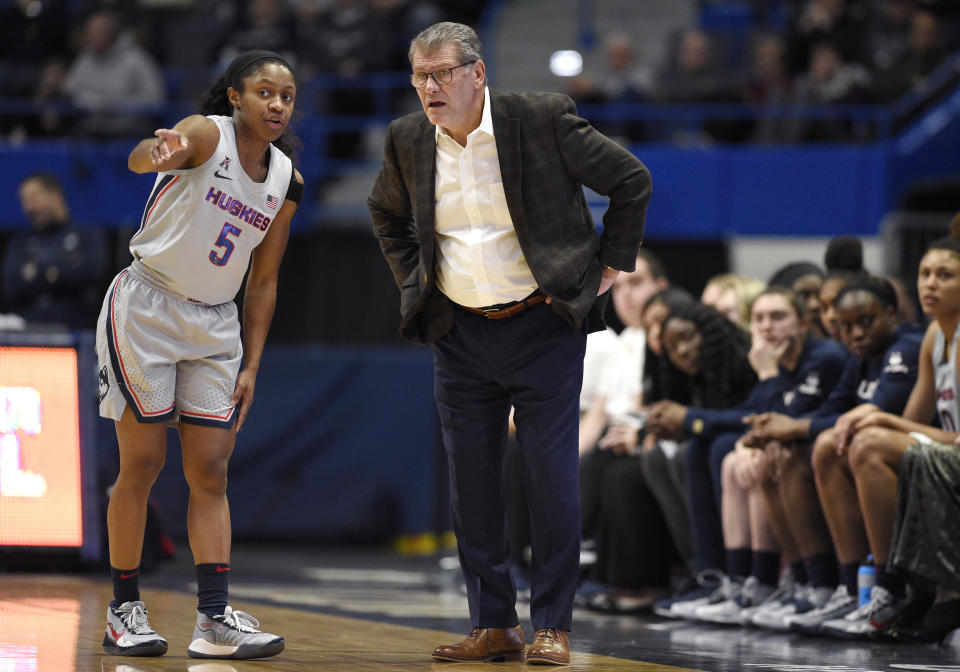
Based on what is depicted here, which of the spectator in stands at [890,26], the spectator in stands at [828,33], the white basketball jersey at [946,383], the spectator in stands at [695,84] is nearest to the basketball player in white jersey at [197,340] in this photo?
the white basketball jersey at [946,383]

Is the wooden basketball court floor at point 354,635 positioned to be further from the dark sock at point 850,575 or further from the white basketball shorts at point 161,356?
the white basketball shorts at point 161,356

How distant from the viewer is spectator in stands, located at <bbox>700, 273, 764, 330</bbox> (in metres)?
6.56

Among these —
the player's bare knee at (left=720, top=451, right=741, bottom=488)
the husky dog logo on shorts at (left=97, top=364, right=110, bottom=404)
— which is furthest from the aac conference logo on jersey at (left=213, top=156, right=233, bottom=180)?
the player's bare knee at (left=720, top=451, right=741, bottom=488)

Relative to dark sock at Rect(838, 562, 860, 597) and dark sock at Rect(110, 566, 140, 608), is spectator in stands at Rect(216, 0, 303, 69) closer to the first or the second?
dark sock at Rect(838, 562, 860, 597)

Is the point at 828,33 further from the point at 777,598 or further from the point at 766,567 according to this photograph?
the point at 777,598

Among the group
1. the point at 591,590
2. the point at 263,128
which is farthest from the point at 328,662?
the point at 591,590

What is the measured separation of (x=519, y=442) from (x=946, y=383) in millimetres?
1906

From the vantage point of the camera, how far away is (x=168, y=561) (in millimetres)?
7590

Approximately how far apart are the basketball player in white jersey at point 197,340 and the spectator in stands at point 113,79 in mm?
7514

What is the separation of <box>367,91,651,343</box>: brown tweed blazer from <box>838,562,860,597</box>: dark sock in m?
1.92

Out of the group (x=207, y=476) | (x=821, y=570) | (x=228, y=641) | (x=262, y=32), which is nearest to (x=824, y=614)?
(x=821, y=570)

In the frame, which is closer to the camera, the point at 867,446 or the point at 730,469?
the point at 867,446

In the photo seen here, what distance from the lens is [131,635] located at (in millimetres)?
4012

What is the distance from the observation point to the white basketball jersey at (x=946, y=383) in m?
5.00
